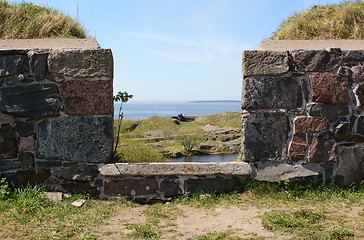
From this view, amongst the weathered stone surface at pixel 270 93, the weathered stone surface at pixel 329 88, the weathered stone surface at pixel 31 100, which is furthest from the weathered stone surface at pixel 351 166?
the weathered stone surface at pixel 31 100

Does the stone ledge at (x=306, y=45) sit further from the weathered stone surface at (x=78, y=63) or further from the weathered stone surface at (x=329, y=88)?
the weathered stone surface at (x=78, y=63)

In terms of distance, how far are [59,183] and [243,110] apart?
7.70 feet

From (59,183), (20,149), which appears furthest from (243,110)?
(20,149)

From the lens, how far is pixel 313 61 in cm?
383

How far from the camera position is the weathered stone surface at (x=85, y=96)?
376 centimetres

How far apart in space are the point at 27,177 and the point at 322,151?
138 inches

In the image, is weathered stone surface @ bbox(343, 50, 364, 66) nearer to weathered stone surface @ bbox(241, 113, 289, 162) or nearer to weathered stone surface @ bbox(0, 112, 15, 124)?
weathered stone surface @ bbox(241, 113, 289, 162)

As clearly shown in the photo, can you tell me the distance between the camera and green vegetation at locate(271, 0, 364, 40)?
4660 millimetres

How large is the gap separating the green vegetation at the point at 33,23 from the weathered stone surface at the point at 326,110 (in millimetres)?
3486

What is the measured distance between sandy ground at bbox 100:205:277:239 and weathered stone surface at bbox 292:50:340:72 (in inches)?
67.9

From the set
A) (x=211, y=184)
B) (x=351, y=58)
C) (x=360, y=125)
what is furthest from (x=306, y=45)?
(x=211, y=184)

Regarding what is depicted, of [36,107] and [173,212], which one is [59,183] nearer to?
[36,107]

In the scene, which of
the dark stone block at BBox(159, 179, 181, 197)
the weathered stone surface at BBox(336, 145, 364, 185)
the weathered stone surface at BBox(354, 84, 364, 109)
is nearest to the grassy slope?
the dark stone block at BBox(159, 179, 181, 197)

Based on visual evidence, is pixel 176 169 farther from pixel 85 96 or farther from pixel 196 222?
pixel 85 96
